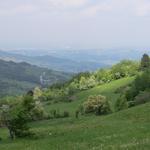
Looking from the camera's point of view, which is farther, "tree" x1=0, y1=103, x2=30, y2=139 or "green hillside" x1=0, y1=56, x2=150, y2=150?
"tree" x1=0, y1=103, x2=30, y2=139

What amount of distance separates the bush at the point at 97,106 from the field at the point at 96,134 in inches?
922

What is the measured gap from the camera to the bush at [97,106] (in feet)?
292

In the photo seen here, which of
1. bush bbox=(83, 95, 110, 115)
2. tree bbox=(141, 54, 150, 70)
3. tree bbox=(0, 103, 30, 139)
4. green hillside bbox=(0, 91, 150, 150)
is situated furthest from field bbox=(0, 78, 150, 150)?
tree bbox=(141, 54, 150, 70)

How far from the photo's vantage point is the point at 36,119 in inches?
3878

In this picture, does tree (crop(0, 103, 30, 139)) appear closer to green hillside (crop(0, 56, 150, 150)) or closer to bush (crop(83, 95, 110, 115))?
green hillside (crop(0, 56, 150, 150))

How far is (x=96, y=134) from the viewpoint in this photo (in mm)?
35531

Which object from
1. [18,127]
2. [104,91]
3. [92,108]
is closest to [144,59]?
[104,91]

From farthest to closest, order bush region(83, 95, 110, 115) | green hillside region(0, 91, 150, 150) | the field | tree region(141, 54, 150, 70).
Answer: tree region(141, 54, 150, 70), bush region(83, 95, 110, 115), the field, green hillside region(0, 91, 150, 150)

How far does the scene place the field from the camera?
26.7 metres

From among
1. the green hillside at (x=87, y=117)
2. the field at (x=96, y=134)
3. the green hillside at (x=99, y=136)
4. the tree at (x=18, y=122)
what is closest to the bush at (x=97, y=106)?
the green hillside at (x=87, y=117)

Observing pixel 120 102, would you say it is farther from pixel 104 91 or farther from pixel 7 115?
pixel 104 91

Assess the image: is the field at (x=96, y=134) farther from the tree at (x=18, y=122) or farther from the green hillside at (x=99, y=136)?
the tree at (x=18, y=122)

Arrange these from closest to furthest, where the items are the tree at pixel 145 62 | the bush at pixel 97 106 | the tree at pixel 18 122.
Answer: the tree at pixel 18 122 → the bush at pixel 97 106 → the tree at pixel 145 62

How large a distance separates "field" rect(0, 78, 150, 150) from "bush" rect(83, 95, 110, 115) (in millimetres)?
23421
